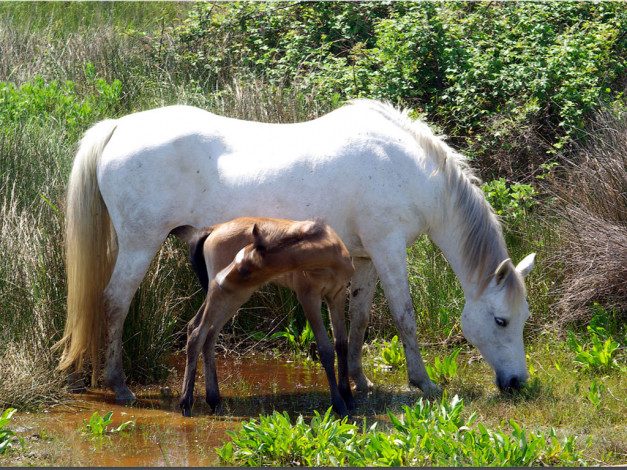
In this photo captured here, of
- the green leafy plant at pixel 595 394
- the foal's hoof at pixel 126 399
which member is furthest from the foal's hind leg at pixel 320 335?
the green leafy plant at pixel 595 394

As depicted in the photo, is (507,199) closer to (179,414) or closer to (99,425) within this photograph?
(179,414)

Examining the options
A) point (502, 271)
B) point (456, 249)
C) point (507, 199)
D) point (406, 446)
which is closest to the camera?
point (406, 446)

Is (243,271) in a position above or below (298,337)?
above

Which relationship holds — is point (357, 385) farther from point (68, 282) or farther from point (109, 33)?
point (109, 33)

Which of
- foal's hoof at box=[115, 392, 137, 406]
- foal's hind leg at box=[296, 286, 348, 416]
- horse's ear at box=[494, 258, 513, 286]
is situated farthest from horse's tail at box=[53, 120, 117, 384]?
horse's ear at box=[494, 258, 513, 286]

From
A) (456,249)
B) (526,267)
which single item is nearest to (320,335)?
(456,249)

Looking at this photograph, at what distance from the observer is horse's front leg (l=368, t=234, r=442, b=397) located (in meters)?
5.12

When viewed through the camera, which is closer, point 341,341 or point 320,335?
point 320,335

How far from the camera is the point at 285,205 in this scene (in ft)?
16.6

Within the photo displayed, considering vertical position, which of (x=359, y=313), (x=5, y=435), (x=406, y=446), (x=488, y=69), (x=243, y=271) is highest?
(x=488, y=69)

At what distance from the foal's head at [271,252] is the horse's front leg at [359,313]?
3.90 feet

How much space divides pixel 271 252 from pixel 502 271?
5.29ft

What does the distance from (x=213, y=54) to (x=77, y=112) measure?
3.01 m

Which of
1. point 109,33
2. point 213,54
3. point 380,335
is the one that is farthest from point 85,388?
point 109,33
